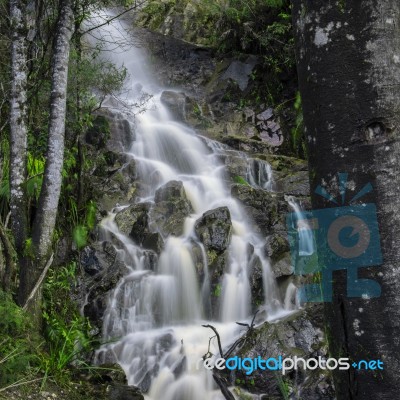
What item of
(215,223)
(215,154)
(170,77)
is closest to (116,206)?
(215,223)

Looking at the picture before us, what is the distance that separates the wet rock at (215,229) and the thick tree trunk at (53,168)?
3.26 metres

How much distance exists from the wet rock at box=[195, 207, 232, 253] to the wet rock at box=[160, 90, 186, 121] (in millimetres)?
6689

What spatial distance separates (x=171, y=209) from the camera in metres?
9.24

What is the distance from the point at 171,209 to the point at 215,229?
1.24m

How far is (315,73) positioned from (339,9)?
18 centimetres

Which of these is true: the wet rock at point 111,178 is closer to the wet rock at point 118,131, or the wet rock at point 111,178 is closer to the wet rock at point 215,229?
the wet rock at point 118,131

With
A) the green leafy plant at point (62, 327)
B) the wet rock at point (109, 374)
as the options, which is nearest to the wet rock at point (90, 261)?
the green leafy plant at point (62, 327)

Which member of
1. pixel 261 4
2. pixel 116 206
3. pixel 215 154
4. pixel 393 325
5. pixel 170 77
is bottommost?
pixel 393 325

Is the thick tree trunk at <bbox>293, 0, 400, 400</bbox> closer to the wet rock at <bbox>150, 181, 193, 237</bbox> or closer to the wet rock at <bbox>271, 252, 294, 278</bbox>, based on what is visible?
the wet rock at <bbox>271, 252, 294, 278</bbox>

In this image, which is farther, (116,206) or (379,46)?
(116,206)

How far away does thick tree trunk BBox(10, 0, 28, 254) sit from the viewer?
5.52 metres

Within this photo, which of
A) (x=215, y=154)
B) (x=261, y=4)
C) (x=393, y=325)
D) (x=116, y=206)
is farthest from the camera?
(x=261, y=4)

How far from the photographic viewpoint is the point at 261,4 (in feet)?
51.0

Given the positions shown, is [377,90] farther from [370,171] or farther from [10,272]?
[10,272]
